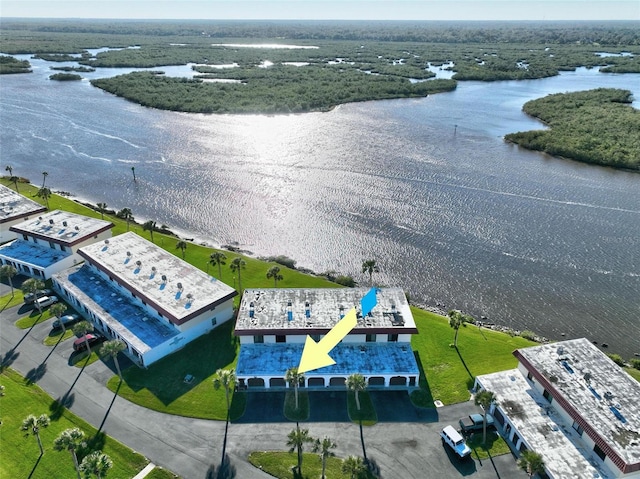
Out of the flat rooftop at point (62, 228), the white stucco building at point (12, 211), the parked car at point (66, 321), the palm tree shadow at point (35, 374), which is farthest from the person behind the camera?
the white stucco building at point (12, 211)

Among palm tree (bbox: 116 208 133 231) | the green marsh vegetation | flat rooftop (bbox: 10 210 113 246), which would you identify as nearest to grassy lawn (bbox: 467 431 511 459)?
flat rooftop (bbox: 10 210 113 246)

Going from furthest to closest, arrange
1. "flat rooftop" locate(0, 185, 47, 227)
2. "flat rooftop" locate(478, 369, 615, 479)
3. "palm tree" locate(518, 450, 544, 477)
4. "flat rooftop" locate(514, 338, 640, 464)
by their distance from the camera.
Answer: "flat rooftop" locate(0, 185, 47, 227) → "flat rooftop" locate(514, 338, 640, 464) → "flat rooftop" locate(478, 369, 615, 479) → "palm tree" locate(518, 450, 544, 477)

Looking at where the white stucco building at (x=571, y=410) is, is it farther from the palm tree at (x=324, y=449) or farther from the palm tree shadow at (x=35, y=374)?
the palm tree shadow at (x=35, y=374)

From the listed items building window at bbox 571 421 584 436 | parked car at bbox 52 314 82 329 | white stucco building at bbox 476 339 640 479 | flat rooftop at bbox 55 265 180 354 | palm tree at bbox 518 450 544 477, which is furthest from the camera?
parked car at bbox 52 314 82 329

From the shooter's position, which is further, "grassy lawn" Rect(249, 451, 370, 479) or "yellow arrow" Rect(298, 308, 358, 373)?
"yellow arrow" Rect(298, 308, 358, 373)

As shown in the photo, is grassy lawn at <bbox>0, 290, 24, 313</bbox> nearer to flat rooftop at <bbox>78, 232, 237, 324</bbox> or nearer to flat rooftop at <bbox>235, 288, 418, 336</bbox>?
flat rooftop at <bbox>78, 232, 237, 324</bbox>

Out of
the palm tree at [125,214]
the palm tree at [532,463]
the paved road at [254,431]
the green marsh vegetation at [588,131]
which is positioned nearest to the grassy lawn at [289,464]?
the paved road at [254,431]
